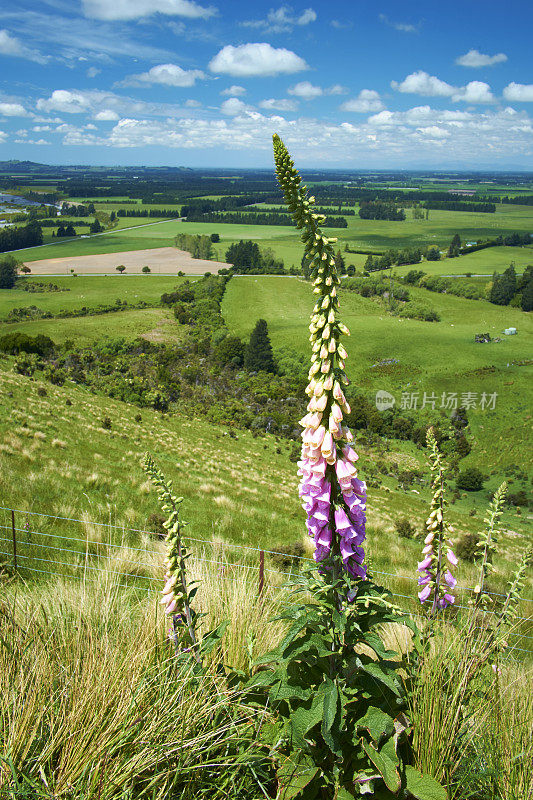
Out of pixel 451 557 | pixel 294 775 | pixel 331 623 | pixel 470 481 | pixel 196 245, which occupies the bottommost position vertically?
pixel 470 481

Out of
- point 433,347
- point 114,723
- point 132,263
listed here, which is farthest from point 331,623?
point 132,263

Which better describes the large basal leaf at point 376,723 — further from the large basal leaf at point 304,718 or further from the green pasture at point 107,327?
the green pasture at point 107,327

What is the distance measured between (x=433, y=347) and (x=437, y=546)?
367ft

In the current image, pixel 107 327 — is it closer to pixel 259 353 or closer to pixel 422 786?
pixel 259 353

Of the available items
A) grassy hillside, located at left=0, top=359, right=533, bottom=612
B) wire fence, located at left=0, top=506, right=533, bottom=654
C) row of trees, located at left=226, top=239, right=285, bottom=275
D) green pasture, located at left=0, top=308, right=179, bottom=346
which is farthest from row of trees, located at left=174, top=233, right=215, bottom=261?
wire fence, located at left=0, top=506, right=533, bottom=654

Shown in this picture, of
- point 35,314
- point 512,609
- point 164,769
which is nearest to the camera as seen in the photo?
point 164,769

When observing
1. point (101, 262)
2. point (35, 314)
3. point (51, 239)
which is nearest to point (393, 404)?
point (35, 314)

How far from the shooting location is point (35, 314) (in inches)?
4085

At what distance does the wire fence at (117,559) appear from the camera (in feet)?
22.9

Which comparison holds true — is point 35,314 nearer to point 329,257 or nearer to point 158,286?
point 158,286

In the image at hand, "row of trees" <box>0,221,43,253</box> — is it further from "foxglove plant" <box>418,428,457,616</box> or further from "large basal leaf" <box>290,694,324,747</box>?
"large basal leaf" <box>290,694,324,747</box>

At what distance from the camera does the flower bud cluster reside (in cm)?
269

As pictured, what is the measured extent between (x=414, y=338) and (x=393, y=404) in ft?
88.8

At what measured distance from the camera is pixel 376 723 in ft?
9.35
